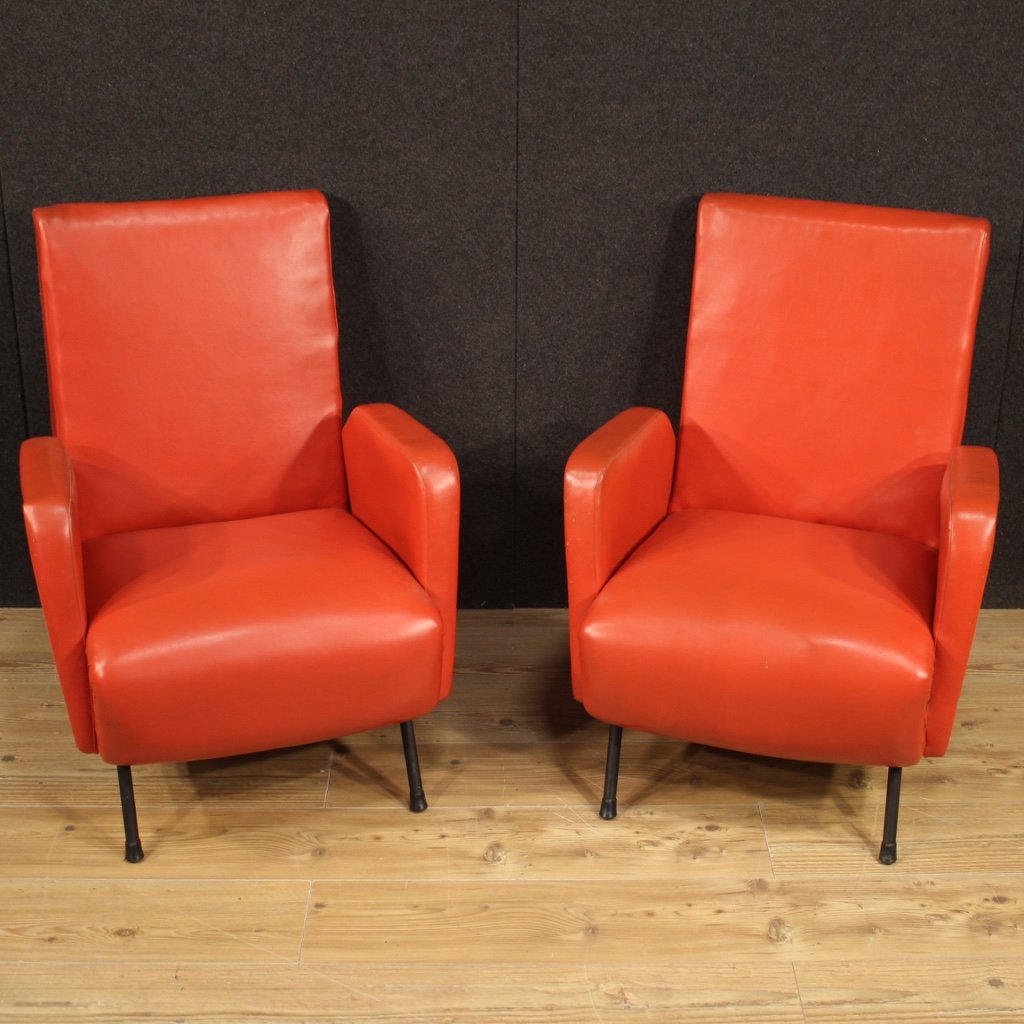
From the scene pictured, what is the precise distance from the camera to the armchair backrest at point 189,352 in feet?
7.16

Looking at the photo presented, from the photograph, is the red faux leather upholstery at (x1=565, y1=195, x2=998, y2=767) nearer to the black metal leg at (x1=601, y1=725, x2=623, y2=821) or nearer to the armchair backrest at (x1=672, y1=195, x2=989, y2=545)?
the armchair backrest at (x1=672, y1=195, x2=989, y2=545)

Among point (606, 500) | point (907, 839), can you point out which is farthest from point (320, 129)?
point (907, 839)

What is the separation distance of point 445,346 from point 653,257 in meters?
0.46

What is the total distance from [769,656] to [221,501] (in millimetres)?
1033

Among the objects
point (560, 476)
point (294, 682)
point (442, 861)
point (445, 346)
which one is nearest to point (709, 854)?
point (442, 861)

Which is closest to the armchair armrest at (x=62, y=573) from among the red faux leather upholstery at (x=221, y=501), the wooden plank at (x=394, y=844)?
the red faux leather upholstery at (x=221, y=501)

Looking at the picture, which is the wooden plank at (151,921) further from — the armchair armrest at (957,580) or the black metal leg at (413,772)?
the armchair armrest at (957,580)

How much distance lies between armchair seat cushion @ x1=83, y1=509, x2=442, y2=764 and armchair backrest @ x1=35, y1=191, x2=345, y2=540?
10.3 inches

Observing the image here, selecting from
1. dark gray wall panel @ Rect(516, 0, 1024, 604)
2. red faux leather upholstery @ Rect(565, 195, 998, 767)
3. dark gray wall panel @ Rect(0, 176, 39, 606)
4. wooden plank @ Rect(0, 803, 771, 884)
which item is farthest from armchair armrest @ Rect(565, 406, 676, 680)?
dark gray wall panel @ Rect(0, 176, 39, 606)

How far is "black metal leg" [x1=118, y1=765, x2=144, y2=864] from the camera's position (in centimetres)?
201

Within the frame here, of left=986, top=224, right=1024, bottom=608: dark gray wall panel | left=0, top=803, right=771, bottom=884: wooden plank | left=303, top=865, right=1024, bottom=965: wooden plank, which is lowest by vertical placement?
left=303, top=865, right=1024, bottom=965: wooden plank

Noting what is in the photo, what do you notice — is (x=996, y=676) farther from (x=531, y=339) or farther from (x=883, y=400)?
(x=531, y=339)

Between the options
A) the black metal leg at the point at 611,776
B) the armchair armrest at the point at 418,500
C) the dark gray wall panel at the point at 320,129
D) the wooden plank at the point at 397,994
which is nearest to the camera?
the wooden plank at the point at 397,994

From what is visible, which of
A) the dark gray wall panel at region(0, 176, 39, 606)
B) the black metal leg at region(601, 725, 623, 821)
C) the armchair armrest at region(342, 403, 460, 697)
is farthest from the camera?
the dark gray wall panel at region(0, 176, 39, 606)
